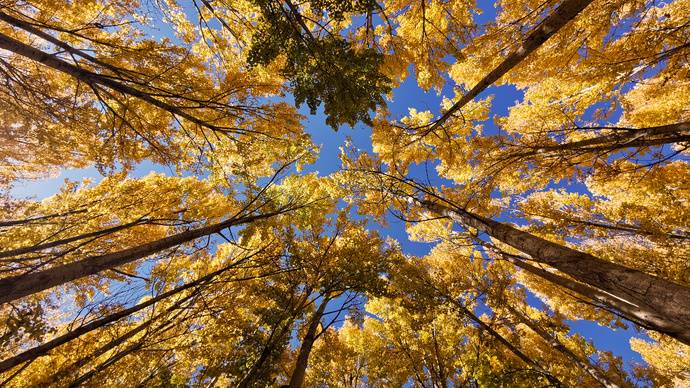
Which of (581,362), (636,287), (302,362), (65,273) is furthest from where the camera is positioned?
(581,362)

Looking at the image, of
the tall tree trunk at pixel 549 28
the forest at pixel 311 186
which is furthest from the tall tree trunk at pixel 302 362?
the tall tree trunk at pixel 549 28

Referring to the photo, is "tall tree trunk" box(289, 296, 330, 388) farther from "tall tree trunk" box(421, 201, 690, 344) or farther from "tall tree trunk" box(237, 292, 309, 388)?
"tall tree trunk" box(421, 201, 690, 344)

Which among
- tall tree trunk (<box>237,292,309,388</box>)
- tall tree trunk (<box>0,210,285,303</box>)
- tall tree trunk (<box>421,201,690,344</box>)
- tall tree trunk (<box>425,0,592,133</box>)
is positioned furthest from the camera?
tall tree trunk (<box>237,292,309,388</box>)

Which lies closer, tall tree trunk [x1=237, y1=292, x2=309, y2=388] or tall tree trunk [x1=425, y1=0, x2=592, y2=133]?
tall tree trunk [x1=425, y1=0, x2=592, y2=133]

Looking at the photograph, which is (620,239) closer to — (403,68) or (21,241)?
(403,68)

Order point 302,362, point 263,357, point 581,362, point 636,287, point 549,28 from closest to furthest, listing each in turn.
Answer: point 636,287
point 549,28
point 263,357
point 302,362
point 581,362

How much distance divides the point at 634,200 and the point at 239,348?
1009 cm

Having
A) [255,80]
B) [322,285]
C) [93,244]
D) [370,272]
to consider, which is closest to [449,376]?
[370,272]

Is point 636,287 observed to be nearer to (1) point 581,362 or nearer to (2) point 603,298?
(2) point 603,298

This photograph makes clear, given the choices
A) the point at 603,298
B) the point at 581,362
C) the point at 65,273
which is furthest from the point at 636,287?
the point at 581,362

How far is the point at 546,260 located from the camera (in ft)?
8.39

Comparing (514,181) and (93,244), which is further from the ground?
(514,181)

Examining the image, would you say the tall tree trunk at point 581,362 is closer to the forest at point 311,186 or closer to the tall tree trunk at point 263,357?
the forest at point 311,186

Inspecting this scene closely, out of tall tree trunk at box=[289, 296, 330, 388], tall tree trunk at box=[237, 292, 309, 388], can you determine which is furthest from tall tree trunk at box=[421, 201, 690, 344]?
tall tree trunk at box=[289, 296, 330, 388]
